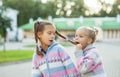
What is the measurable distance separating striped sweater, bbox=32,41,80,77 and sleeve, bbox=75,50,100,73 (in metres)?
0.13

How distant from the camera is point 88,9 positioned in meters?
81.1

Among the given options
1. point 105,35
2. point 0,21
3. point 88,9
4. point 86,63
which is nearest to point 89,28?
point 86,63

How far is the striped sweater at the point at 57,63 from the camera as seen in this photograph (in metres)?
3.39

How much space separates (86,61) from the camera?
355 cm

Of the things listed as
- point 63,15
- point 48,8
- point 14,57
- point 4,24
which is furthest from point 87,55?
point 63,15

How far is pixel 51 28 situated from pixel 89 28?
1.29 ft

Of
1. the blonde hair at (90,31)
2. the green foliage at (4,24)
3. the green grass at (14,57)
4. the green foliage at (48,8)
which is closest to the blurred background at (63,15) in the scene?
the green foliage at (48,8)

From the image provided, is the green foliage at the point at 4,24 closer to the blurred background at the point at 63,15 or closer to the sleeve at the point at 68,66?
the sleeve at the point at 68,66

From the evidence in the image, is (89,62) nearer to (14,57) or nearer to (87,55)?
(87,55)

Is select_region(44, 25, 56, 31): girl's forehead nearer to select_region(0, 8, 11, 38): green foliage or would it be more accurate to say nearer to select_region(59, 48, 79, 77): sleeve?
select_region(59, 48, 79, 77): sleeve

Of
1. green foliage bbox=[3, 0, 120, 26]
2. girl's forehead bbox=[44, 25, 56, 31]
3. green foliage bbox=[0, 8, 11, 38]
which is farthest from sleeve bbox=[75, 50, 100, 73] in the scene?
green foliage bbox=[3, 0, 120, 26]

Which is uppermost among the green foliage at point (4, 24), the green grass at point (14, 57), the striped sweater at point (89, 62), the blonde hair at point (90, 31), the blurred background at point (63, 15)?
the blonde hair at point (90, 31)

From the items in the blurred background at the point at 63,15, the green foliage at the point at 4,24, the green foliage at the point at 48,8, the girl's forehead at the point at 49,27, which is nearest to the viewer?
the girl's forehead at the point at 49,27

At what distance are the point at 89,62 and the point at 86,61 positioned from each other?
0.03 meters
